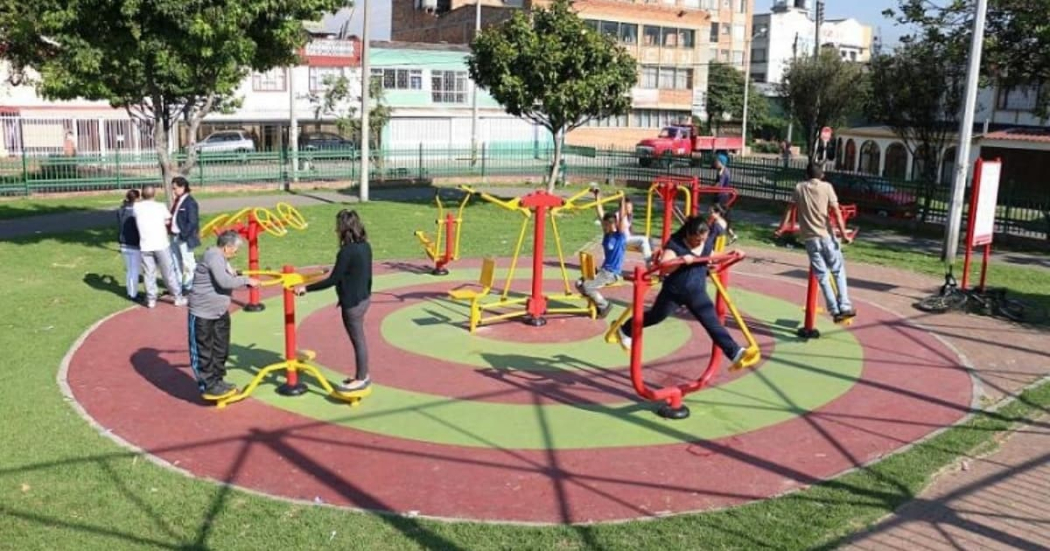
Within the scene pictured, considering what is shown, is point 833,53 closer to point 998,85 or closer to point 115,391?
point 998,85

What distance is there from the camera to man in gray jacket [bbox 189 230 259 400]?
8.48 meters

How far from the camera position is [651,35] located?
209 ft

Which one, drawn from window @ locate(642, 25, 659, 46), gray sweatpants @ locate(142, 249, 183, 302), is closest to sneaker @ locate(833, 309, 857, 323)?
gray sweatpants @ locate(142, 249, 183, 302)

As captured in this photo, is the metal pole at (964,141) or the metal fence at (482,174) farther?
the metal fence at (482,174)

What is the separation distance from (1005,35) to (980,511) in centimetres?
1885

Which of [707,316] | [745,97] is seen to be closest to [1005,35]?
[707,316]

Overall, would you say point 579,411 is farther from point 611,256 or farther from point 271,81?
point 271,81

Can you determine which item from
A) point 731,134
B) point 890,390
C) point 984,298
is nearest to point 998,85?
point 984,298

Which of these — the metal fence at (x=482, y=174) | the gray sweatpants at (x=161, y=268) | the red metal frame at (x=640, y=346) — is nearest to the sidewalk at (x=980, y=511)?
the red metal frame at (x=640, y=346)

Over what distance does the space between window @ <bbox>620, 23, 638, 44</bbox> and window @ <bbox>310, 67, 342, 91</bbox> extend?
956 inches

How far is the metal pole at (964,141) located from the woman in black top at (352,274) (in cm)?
1325

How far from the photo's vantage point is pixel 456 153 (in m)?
35.1

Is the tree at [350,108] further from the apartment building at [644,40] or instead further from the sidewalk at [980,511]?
the sidewalk at [980,511]

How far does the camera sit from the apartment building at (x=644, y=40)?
6038 cm
